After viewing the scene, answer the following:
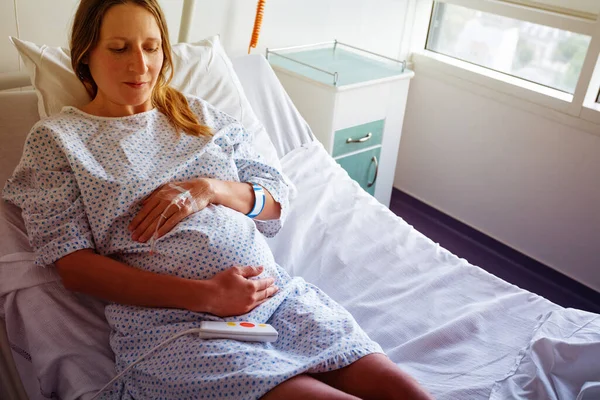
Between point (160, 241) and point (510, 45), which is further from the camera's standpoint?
point (510, 45)

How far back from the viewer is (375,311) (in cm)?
149

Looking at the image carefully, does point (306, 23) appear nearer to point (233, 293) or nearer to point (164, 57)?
point (164, 57)

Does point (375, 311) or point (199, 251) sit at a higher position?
point (199, 251)

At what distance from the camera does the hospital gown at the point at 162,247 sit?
111 cm

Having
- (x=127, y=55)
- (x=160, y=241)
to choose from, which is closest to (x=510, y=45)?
(x=127, y=55)

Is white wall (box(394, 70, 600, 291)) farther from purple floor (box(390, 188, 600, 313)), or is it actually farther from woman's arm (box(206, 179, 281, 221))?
woman's arm (box(206, 179, 281, 221))

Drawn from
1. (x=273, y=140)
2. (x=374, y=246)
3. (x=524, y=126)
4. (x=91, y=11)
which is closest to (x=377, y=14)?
(x=524, y=126)

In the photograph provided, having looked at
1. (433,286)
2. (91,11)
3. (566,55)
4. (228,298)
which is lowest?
(433,286)

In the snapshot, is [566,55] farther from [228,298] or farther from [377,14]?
[228,298]

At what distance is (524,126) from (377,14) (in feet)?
2.70

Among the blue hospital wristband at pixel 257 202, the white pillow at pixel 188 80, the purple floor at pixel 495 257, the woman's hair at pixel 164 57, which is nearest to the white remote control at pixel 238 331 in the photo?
the blue hospital wristband at pixel 257 202

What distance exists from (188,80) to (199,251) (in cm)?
68

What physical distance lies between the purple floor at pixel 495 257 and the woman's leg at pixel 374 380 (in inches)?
63.0

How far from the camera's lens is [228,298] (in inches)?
48.0
